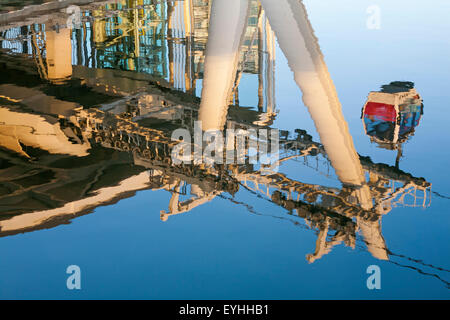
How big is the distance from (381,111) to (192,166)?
212 inches

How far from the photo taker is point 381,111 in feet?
64.2

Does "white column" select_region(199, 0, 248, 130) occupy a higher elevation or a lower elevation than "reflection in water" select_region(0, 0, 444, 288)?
higher

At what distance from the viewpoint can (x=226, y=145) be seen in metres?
21.5

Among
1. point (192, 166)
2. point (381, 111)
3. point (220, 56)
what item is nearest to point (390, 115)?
point (381, 111)

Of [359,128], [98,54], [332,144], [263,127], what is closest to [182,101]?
[263,127]

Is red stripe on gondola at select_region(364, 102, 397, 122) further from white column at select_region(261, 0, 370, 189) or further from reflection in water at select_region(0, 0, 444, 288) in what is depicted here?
white column at select_region(261, 0, 370, 189)

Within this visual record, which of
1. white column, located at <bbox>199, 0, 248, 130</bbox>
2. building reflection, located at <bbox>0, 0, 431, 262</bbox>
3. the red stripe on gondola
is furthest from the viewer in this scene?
white column, located at <bbox>199, 0, 248, 130</bbox>

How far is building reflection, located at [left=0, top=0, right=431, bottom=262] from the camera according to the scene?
59.5 ft

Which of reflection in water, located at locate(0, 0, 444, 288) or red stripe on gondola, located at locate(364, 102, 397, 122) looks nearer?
reflection in water, located at locate(0, 0, 444, 288)

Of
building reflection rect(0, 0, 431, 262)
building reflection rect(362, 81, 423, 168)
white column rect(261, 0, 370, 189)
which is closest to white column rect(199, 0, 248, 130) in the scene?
building reflection rect(0, 0, 431, 262)

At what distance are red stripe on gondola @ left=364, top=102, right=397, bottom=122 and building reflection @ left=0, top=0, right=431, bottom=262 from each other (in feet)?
0.47

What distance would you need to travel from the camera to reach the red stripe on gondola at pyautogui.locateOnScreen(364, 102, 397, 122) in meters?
19.2

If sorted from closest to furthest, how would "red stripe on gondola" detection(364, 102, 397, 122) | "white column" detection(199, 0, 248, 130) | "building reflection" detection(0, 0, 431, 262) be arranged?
"building reflection" detection(0, 0, 431, 262) → "red stripe on gondola" detection(364, 102, 397, 122) → "white column" detection(199, 0, 248, 130)
